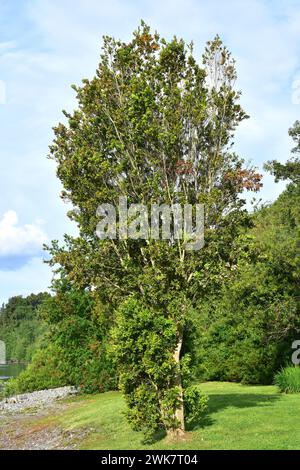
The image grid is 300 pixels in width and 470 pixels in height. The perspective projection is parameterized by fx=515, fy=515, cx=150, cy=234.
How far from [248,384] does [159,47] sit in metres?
16.3

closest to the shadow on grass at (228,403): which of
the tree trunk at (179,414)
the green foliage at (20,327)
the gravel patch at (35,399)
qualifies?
the tree trunk at (179,414)

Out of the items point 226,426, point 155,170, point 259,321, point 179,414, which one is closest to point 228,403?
point 226,426

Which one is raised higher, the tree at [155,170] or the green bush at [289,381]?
the tree at [155,170]

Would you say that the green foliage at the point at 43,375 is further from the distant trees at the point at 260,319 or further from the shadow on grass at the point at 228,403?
the shadow on grass at the point at 228,403

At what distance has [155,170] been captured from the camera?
11906 millimetres

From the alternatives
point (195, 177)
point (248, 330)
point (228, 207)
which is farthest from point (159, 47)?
point (248, 330)

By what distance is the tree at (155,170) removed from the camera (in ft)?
37.2

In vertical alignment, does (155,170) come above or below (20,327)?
above

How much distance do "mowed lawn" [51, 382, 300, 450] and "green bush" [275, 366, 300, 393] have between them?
0.48 meters

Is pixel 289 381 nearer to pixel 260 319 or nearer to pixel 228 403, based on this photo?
pixel 260 319

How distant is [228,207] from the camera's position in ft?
40.1

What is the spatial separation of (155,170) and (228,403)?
7748 millimetres

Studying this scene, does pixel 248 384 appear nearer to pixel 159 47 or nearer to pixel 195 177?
pixel 195 177

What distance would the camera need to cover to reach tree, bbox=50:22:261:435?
11.4 meters
